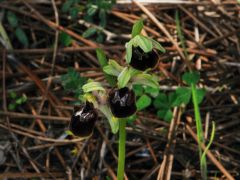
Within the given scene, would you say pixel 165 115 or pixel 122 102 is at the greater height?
pixel 122 102

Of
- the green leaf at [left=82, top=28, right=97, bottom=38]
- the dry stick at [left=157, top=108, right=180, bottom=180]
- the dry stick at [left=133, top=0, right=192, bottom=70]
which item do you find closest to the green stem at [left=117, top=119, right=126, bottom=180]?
the dry stick at [left=157, top=108, right=180, bottom=180]

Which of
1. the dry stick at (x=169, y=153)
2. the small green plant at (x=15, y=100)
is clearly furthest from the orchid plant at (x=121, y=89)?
the small green plant at (x=15, y=100)

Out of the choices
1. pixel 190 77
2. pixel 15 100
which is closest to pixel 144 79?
pixel 190 77

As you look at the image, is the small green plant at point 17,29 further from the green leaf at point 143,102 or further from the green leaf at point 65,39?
the green leaf at point 143,102

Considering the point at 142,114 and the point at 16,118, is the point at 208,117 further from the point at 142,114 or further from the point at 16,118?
the point at 16,118

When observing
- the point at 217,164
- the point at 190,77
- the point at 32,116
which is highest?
the point at 190,77

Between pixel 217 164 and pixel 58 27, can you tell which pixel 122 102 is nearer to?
pixel 217 164
